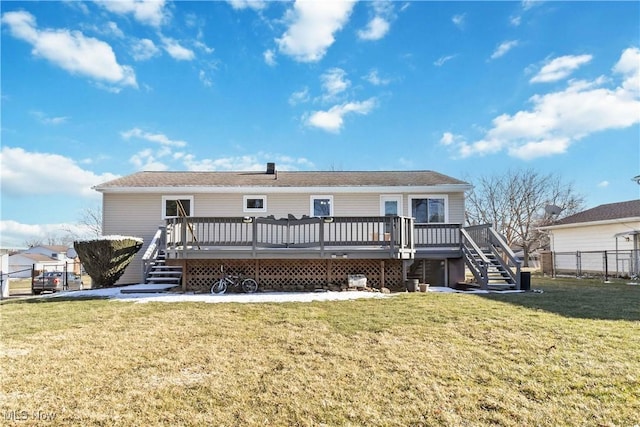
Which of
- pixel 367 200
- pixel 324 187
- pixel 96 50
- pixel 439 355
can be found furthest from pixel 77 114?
pixel 439 355

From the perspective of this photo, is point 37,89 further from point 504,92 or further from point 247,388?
point 504,92

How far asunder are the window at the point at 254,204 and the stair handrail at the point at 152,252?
3.04 meters

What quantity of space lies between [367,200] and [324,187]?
5.95 ft

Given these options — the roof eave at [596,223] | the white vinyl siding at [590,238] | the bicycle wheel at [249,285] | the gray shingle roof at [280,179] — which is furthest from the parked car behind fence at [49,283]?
the white vinyl siding at [590,238]

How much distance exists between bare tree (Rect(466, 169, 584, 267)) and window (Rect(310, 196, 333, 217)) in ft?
73.5

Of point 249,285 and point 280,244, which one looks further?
point 249,285

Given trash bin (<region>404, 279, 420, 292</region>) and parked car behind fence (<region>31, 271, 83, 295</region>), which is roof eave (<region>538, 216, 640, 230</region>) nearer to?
trash bin (<region>404, 279, 420, 292</region>)

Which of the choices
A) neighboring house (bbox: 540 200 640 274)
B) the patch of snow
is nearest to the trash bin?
the patch of snow

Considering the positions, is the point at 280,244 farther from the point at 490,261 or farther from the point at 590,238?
the point at 590,238

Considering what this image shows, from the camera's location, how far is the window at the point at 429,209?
14.2 meters

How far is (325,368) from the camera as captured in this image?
4.03 m

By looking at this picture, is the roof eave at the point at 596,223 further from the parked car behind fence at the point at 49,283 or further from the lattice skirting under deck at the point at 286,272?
the parked car behind fence at the point at 49,283

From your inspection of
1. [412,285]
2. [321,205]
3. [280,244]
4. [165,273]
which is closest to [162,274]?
[165,273]

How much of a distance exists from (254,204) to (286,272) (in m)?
4.22
